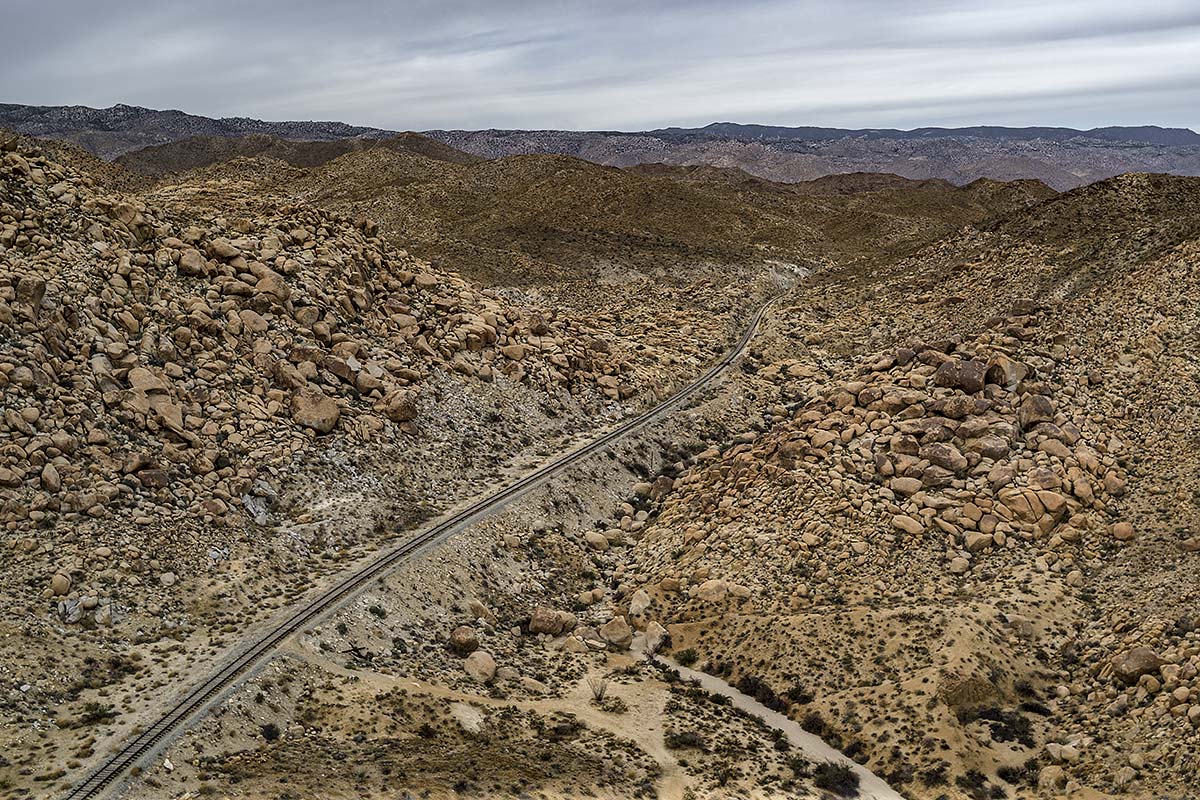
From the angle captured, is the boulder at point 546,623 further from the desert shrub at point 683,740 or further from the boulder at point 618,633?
the desert shrub at point 683,740

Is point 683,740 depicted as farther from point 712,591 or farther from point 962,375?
point 962,375

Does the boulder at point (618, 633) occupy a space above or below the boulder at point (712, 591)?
below

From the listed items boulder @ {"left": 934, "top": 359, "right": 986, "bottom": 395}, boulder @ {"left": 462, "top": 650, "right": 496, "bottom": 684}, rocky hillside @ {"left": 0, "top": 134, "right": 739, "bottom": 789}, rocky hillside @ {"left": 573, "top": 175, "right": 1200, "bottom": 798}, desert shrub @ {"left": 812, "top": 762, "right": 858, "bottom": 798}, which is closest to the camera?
desert shrub @ {"left": 812, "top": 762, "right": 858, "bottom": 798}

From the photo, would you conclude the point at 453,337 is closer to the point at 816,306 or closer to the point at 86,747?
the point at 86,747

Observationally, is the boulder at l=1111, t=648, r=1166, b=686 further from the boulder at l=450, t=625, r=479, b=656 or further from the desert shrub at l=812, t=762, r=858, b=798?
the boulder at l=450, t=625, r=479, b=656

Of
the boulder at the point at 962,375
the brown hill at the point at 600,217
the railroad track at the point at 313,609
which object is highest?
the brown hill at the point at 600,217

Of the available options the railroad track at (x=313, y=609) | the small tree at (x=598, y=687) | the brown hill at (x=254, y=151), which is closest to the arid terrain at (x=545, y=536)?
the small tree at (x=598, y=687)

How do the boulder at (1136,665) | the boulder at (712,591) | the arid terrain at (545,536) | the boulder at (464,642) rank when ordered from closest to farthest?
the arid terrain at (545,536) → the boulder at (1136,665) → the boulder at (464,642) → the boulder at (712,591)

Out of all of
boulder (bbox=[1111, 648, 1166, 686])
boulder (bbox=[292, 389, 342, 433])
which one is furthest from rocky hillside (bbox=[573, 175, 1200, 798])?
boulder (bbox=[292, 389, 342, 433])
